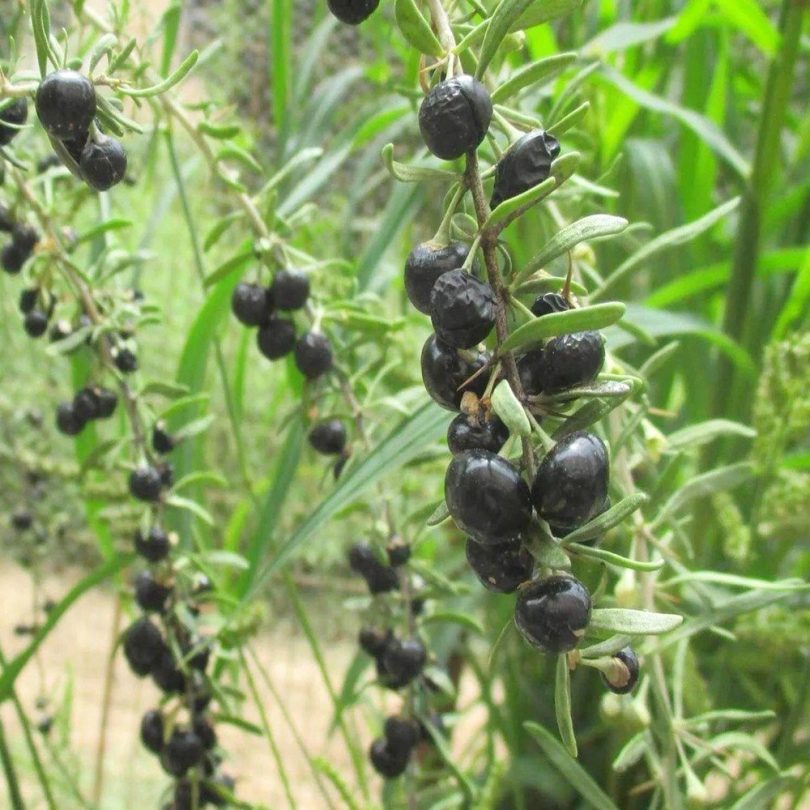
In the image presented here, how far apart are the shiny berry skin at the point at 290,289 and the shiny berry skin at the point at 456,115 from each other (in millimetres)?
150

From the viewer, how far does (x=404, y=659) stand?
306 mm

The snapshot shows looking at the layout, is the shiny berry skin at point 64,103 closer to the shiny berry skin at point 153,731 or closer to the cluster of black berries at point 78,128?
the cluster of black berries at point 78,128

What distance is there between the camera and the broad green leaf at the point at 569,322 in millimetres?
145

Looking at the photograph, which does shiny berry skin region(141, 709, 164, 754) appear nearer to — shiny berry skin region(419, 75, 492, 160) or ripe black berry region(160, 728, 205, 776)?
ripe black berry region(160, 728, 205, 776)

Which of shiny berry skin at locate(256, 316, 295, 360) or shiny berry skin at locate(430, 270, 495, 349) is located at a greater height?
shiny berry skin at locate(430, 270, 495, 349)

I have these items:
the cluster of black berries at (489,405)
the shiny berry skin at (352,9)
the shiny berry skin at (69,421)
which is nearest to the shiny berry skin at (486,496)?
the cluster of black berries at (489,405)

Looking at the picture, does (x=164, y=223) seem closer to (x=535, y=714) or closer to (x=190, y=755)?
(x=535, y=714)

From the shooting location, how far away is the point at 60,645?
136 centimetres

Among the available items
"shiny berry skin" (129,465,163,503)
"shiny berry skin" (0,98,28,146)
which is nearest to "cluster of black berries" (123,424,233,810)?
"shiny berry skin" (129,465,163,503)

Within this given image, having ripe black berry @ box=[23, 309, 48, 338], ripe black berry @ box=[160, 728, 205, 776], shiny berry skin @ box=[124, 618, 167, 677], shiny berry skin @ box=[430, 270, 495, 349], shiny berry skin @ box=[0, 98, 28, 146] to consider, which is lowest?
ripe black berry @ box=[160, 728, 205, 776]

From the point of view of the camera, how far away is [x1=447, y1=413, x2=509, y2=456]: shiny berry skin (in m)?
0.16

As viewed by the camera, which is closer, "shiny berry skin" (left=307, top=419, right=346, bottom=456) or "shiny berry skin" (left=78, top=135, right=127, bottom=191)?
"shiny berry skin" (left=78, top=135, right=127, bottom=191)

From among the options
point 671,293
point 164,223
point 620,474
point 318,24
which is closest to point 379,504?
point 620,474

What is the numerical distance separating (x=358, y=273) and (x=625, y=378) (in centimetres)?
28
